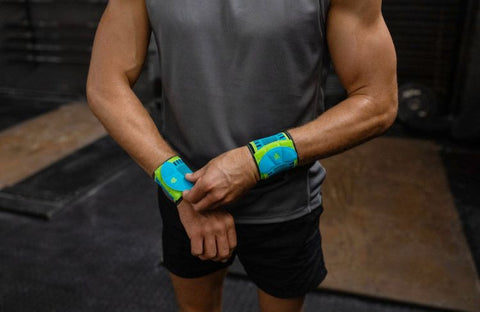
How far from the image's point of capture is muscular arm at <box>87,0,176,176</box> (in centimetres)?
110

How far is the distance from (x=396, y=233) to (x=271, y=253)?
5.42 ft

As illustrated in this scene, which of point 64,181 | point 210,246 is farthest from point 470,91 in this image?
point 210,246

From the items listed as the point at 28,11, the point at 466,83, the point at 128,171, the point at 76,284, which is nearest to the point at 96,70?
the point at 76,284

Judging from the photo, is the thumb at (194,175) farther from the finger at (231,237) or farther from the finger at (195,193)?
the finger at (231,237)

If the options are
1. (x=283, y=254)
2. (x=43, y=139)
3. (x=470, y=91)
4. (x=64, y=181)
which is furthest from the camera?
(x=43, y=139)

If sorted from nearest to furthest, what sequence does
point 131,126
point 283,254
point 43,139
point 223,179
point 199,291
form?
1. point 223,179
2. point 131,126
3. point 283,254
4. point 199,291
5. point 43,139

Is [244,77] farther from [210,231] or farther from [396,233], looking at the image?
[396,233]

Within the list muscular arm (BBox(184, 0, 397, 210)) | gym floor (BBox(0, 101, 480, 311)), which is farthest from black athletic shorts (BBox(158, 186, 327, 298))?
gym floor (BBox(0, 101, 480, 311))

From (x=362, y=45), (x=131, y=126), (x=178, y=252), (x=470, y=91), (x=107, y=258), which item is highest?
(x=362, y=45)

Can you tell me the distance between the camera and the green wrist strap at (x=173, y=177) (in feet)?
3.41

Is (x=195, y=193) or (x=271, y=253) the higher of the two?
(x=195, y=193)

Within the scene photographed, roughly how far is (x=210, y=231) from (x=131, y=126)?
296 millimetres

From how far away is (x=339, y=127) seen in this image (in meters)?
1.04

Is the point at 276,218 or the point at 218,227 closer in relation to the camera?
the point at 218,227
